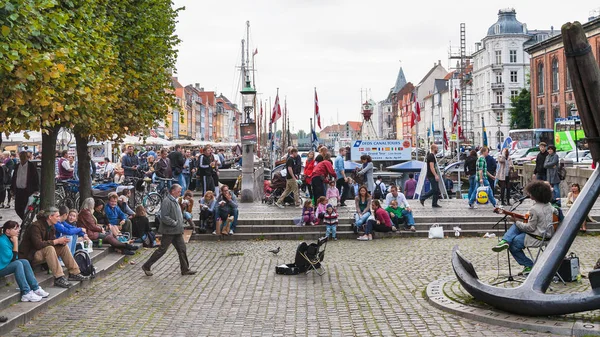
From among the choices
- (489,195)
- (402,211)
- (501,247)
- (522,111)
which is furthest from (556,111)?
(501,247)

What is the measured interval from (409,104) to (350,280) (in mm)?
138573

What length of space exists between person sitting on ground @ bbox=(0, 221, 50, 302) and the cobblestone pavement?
0.36 meters

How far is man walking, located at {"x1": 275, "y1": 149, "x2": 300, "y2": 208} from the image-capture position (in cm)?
2289

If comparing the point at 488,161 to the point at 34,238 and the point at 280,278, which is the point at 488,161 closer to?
the point at 280,278

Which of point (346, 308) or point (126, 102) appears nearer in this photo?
point (346, 308)

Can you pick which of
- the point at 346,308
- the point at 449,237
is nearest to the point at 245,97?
the point at 449,237

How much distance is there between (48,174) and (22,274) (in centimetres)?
625

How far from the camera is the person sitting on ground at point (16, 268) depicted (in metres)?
10.8

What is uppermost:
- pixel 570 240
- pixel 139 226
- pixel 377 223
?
pixel 570 240

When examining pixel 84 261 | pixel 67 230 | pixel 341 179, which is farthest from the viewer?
pixel 341 179

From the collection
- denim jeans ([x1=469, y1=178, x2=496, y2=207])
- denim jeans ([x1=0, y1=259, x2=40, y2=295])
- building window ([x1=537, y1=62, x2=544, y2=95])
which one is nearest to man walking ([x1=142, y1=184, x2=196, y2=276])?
denim jeans ([x1=0, y1=259, x2=40, y2=295])

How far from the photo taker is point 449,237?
19641 mm

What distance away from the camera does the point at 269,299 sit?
11.6 meters

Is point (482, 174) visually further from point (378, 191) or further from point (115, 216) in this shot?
point (115, 216)
